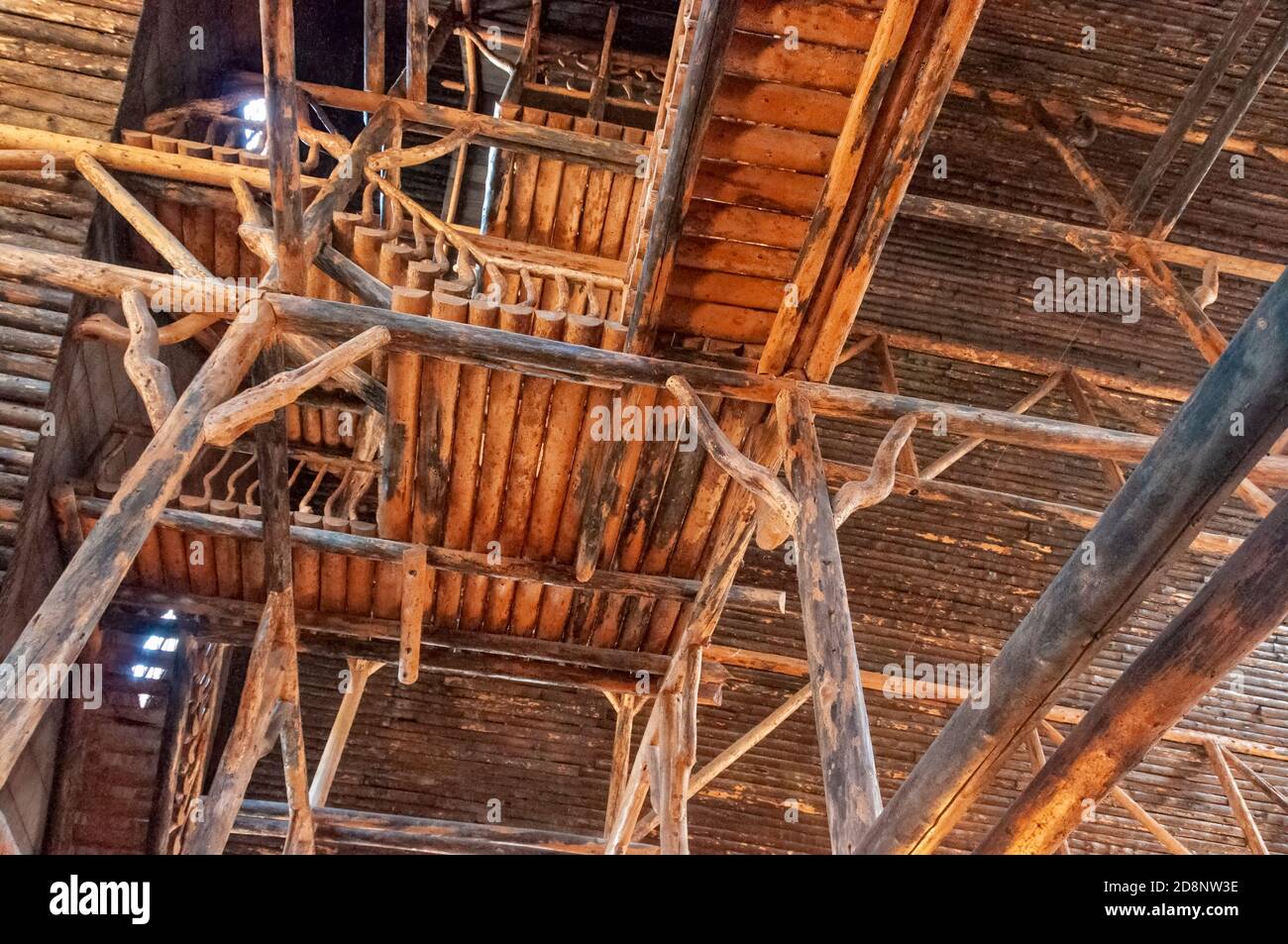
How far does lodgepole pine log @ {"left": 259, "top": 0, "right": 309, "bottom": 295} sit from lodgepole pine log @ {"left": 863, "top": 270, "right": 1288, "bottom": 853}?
446 cm

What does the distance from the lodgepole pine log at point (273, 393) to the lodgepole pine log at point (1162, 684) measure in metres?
3.79

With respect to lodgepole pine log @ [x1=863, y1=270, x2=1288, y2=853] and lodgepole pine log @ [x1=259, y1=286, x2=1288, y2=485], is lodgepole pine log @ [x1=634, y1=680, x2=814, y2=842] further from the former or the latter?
lodgepole pine log @ [x1=863, y1=270, x2=1288, y2=853]

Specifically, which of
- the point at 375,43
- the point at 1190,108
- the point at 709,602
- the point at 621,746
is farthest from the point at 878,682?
the point at 375,43

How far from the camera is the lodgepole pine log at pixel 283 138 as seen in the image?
16.6 ft

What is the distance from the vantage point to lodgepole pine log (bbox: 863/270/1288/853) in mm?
1929

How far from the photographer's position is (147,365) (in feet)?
17.1

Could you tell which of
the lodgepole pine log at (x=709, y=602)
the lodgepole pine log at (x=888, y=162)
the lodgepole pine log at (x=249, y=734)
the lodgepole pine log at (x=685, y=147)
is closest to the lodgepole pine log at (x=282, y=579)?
the lodgepole pine log at (x=249, y=734)

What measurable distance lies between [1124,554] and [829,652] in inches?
87.0

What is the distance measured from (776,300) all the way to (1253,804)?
10501 millimetres

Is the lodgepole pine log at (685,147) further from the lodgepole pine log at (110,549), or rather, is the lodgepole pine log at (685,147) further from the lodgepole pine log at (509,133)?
the lodgepole pine log at (509,133)

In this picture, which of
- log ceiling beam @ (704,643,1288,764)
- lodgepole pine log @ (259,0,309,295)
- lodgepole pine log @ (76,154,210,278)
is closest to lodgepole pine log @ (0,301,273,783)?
lodgepole pine log @ (259,0,309,295)

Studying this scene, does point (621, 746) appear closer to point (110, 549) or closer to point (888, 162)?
point (110, 549)
